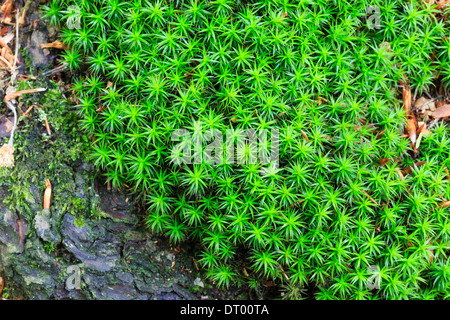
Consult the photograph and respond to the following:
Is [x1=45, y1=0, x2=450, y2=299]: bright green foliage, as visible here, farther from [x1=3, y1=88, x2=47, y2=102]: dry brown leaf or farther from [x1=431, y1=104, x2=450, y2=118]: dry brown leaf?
[x1=431, y1=104, x2=450, y2=118]: dry brown leaf

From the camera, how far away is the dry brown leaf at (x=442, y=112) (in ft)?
9.58

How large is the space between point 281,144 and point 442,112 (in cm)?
146

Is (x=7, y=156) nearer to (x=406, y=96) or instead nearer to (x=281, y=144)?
(x=281, y=144)

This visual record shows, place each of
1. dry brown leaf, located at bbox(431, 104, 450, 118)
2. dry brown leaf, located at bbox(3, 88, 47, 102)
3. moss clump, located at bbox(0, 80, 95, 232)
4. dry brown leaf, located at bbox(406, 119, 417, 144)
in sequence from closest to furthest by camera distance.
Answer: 1. moss clump, located at bbox(0, 80, 95, 232)
2. dry brown leaf, located at bbox(3, 88, 47, 102)
3. dry brown leaf, located at bbox(406, 119, 417, 144)
4. dry brown leaf, located at bbox(431, 104, 450, 118)

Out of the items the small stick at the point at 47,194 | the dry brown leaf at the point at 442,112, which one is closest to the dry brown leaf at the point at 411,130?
the dry brown leaf at the point at 442,112

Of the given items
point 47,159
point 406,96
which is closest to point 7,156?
point 47,159

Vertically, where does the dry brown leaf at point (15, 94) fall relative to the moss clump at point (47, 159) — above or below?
above

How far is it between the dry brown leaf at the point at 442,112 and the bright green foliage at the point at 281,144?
19.1 inches

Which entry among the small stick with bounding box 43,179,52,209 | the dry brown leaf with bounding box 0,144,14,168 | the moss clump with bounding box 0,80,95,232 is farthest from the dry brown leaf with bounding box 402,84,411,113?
the dry brown leaf with bounding box 0,144,14,168

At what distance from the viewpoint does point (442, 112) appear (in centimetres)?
293

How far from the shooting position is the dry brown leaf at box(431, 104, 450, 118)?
292cm

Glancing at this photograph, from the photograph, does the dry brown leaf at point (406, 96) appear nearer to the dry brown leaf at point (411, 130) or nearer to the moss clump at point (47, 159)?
the dry brown leaf at point (411, 130)

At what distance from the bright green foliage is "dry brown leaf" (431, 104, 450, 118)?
1.59ft

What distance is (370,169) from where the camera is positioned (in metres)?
2.62
